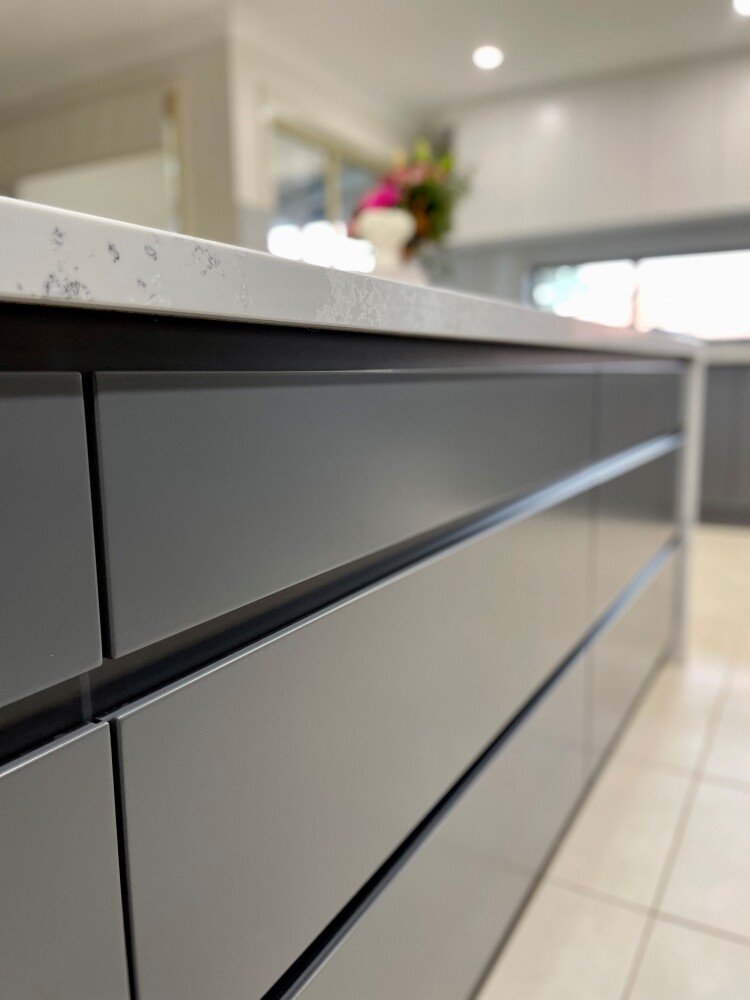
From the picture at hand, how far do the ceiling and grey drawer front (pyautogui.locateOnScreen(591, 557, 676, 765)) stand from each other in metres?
3.16

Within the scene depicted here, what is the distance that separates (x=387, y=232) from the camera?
1.86 m

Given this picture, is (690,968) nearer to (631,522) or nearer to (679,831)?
(679,831)

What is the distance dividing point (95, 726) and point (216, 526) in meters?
0.13

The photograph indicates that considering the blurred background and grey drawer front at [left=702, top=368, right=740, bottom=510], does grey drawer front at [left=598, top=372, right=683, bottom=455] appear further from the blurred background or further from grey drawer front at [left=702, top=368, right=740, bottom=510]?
grey drawer front at [left=702, top=368, right=740, bottom=510]

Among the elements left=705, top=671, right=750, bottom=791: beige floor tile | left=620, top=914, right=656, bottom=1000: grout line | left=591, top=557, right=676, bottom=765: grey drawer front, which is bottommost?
left=620, top=914, right=656, bottom=1000: grout line

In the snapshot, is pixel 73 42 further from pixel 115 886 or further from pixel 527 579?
pixel 115 886

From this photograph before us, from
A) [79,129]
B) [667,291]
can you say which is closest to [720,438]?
[667,291]

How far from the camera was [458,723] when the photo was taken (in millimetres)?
836

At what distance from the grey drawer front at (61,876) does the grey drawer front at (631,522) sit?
1068 mm

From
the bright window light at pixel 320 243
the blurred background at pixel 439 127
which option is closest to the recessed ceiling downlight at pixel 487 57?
the blurred background at pixel 439 127

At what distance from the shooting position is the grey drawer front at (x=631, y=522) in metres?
1.38

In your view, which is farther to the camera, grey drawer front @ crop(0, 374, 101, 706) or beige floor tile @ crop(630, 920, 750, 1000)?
beige floor tile @ crop(630, 920, 750, 1000)

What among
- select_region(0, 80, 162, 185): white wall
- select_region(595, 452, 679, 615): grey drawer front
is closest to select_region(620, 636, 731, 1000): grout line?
select_region(595, 452, 679, 615): grey drawer front

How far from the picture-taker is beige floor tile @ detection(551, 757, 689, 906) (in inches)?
50.5
